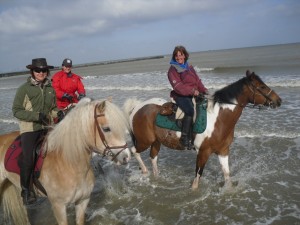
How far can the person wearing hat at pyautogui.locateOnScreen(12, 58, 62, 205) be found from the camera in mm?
3758

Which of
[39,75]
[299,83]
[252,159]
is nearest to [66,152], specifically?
[39,75]

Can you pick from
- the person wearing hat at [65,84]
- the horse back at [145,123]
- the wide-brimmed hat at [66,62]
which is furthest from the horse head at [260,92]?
the wide-brimmed hat at [66,62]

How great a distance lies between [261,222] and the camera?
4652 millimetres

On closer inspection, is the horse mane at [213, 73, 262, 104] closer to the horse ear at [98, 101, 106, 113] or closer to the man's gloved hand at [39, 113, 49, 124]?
the horse ear at [98, 101, 106, 113]

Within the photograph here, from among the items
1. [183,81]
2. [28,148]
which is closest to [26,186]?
[28,148]

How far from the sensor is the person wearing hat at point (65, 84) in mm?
6664

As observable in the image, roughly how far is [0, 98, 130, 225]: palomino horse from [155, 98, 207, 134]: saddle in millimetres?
2508

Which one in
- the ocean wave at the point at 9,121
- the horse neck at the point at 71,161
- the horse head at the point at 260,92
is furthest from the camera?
the ocean wave at the point at 9,121

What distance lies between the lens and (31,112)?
3834 mm

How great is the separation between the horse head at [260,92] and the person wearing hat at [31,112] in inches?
137

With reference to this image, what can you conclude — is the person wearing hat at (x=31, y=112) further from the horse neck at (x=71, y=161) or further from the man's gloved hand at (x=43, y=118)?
the horse neck at (x=71, y=161)

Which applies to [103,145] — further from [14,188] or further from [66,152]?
[14,188]

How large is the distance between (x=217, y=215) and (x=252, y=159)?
9.37ft

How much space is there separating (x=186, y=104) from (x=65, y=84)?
2.91 metres
